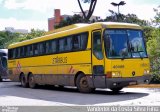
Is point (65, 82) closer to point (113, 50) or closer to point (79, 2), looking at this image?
point (113, 50)

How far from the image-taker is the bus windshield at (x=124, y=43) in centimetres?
1819

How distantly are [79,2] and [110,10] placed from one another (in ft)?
60.4

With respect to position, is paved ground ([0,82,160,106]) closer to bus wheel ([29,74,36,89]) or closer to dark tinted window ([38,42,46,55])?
dark tinted window ([38,42,46,55])

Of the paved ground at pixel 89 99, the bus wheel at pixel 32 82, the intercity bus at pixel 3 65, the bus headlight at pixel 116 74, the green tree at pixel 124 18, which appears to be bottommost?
the paved ground at pixel 89 99

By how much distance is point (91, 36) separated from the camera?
19.2 m

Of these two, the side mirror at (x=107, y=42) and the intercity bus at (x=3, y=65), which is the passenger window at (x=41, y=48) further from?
the intercity bus at (x=3, y=65)

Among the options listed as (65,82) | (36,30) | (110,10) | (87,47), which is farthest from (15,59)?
(36,30)

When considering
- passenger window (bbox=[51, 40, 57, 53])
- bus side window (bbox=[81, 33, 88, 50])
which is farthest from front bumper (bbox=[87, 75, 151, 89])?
passenger window (bbox=[51, 40, 57, 53])

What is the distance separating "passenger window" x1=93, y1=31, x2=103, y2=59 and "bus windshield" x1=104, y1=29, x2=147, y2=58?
1.51 feet

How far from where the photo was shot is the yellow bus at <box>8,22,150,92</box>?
18.2 metres

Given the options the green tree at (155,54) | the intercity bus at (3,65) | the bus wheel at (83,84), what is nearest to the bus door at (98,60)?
the bus wheel at (83,84)

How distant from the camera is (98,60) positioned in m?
18.6

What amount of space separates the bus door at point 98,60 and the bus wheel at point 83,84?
860mm

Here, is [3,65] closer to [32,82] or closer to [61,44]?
[32,82]
